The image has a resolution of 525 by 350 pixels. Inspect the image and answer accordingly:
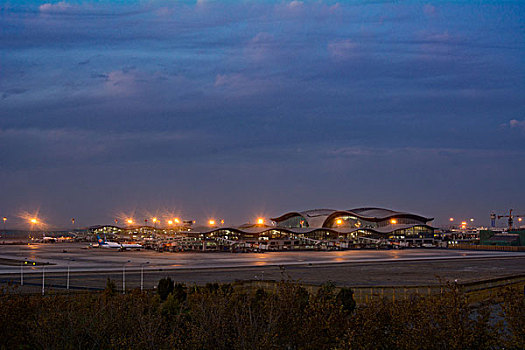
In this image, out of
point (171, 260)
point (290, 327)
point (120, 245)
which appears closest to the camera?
point (290, 327)

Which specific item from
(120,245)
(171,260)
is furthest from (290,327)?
(120,245)

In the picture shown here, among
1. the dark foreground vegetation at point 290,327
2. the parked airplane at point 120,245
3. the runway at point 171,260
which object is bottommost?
the dark foreground vegetation at point 290,327

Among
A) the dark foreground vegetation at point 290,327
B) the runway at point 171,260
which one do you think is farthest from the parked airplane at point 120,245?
the dark foreground vegetation at point 290,327

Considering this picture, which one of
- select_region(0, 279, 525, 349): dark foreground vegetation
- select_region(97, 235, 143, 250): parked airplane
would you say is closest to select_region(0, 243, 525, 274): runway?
select_region(97, 235, 143, 250): parked airplane

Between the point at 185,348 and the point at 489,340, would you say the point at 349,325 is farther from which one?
the point at 185,348

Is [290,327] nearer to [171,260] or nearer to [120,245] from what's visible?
[171,260]

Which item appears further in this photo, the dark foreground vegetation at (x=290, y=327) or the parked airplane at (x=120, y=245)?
the parked airplane at (x=120, y=245)

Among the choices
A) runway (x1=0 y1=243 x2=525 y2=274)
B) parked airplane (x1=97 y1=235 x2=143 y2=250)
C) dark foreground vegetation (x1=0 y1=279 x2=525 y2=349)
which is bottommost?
dark foreground vegetation (x1=0 y1=279 x2=525 y2=349)

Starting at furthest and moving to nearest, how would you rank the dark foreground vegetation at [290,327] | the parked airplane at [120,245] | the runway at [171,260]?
the parked airplane at [120,245]
the runway at [171,260]
the dark foreground vegetation at [290,327]

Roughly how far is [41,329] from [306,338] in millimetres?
9556

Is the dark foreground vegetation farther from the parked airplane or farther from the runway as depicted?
the parked airplane

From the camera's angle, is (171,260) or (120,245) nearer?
(171,260)

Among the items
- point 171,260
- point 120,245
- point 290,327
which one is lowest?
point 290,327

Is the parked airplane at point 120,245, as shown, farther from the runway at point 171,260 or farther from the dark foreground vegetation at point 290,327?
the dark foreground vegetation at point 290,327
